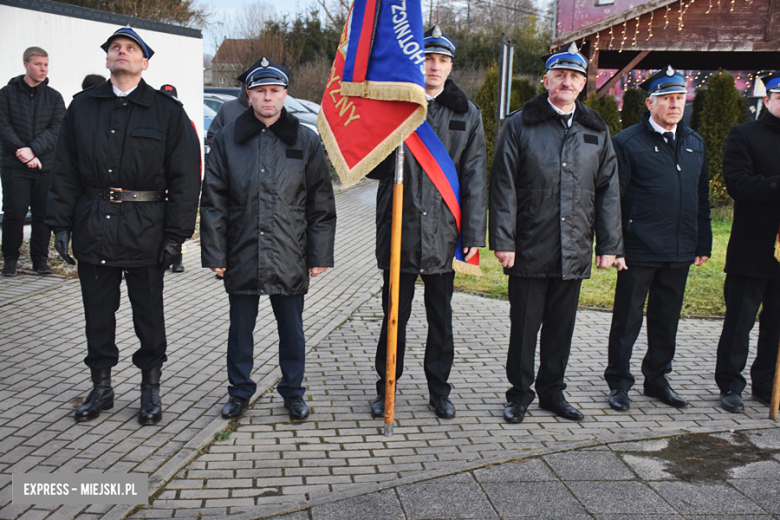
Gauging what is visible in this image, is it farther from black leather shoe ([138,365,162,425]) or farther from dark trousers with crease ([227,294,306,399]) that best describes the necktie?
black leather shoe ([138,365,162,425])

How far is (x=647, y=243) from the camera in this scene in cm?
442

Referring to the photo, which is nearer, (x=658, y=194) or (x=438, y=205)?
(x=438, y=205)

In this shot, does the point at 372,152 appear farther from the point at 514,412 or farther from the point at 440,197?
the point at 514,412

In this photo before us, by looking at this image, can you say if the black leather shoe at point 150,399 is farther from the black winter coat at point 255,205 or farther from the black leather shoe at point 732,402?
the black leather shoe at point 732,402

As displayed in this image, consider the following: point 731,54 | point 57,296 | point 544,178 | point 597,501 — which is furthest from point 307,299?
point 731,54

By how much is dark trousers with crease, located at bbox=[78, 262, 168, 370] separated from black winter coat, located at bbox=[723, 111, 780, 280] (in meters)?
3.75

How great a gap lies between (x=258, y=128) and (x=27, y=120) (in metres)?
4.29

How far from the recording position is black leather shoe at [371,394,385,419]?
4.24 m

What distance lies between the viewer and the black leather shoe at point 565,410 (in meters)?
4.28

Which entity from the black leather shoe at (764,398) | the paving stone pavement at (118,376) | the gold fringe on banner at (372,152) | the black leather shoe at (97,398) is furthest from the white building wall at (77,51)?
the black leather shoe at (764,398)

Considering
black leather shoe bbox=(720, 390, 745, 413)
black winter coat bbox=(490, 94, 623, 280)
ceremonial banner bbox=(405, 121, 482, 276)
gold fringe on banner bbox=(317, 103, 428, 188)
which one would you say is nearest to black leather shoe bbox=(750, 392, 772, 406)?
black leather shoe bbox=(720, 390, 745, 413)

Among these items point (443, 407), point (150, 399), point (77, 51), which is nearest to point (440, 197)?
point (443, 407)

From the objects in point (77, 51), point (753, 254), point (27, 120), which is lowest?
point (753, 254)

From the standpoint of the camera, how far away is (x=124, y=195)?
3.95m
